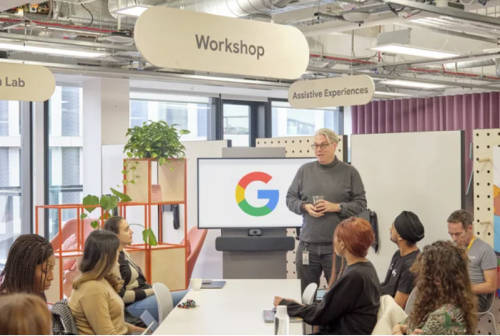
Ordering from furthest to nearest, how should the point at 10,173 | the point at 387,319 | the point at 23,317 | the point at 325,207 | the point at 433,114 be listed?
the point at 433,114 → the point at 10,173 → the point at 325,207 → the point at 387,319 → the point at 23,317

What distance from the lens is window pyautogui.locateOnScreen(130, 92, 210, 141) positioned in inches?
401

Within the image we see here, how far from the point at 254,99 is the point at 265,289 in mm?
7705

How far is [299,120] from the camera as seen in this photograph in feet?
41.2

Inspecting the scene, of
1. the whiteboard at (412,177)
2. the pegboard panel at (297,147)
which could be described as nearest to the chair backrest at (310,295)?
the whiteboard at (412,177)

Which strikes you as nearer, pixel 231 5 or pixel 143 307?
pixel 143 307

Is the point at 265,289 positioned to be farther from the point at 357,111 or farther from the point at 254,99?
the point at 357,111

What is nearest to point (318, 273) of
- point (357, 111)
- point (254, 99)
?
point (254, 99)

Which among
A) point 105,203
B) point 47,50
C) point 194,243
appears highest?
point 47,50

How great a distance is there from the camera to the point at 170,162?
5520 millimetres

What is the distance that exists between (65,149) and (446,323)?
7270mm

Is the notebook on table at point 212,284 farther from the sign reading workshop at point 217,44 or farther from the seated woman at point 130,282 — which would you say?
the sign reading workshop at point 217,44

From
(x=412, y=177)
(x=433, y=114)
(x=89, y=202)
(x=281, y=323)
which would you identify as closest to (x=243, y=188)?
(x=89, y=202)

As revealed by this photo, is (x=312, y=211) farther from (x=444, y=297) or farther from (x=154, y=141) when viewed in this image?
(x=444, y=297)

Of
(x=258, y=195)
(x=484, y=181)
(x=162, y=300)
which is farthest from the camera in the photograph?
(x=258, y=195)
